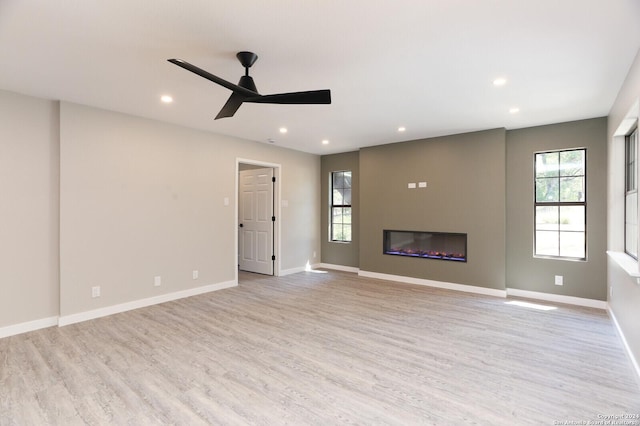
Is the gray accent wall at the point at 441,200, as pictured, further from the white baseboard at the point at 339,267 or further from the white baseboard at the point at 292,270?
the white baseboard at the point at 292,270

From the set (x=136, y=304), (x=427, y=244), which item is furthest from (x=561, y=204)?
(x=136, y=304)

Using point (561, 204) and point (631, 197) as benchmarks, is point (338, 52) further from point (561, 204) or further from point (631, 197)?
point (561, 204)

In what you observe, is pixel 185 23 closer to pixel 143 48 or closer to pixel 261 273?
pixel 143 48

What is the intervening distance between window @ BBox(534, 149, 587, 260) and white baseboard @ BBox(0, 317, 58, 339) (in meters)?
6.34

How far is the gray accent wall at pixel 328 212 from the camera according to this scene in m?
6.78

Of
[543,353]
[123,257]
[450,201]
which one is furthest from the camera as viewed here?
[450,201]

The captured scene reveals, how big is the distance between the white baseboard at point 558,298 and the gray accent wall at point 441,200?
0.79ft

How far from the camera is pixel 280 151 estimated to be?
20.7 ft

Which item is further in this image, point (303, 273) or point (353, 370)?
point (303, 273)

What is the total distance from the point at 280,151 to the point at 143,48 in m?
3.87

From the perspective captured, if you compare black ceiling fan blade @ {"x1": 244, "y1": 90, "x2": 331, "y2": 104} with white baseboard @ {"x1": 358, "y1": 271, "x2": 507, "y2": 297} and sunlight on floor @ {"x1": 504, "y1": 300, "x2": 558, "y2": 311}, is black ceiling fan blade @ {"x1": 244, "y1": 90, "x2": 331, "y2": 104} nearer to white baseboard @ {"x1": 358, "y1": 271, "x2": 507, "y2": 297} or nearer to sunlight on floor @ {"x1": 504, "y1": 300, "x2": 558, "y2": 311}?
sunlight on floor @ {"x1": 504, "y1": 300, "x2": 558, "y2": 311}

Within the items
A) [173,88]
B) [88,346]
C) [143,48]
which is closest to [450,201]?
[173,88]

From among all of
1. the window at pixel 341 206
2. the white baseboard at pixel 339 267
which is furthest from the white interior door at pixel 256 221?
the window at pixel 341 206

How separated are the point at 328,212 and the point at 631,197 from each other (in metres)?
4.92
